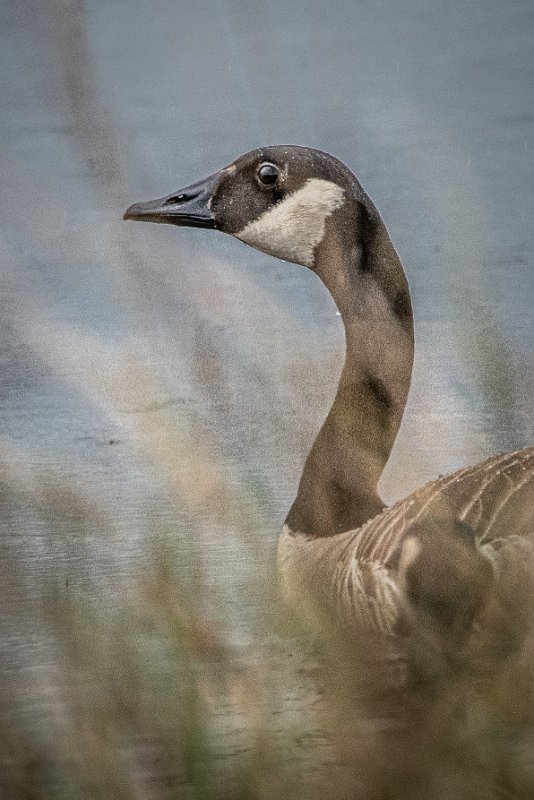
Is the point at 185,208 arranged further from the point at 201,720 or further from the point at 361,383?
the point at 201,720

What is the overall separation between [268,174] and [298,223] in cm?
12

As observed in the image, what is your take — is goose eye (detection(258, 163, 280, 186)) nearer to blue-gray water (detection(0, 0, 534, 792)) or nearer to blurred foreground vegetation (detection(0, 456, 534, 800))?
blue-gray water (detection(0, 0, 534, 792))

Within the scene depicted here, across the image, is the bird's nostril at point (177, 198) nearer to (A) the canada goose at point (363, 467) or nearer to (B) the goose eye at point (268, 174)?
(A) the canada goose at point (363, 467)

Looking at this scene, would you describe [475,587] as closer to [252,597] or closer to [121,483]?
[252,597]

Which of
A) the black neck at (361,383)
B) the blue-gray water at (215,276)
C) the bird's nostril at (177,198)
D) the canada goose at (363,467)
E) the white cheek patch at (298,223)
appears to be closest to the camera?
the blue-gray water at (215,276)

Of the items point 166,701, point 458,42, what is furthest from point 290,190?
point 458,42


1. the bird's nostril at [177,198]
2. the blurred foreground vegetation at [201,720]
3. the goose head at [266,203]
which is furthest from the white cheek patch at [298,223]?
the blurred foreground vegetation at [201,720]

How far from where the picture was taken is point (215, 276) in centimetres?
274

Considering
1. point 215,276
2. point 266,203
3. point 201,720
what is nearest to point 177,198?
point 266,203

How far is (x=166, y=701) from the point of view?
1.64 m

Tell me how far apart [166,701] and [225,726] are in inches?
5.5

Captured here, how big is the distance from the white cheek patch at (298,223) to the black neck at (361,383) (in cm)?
4

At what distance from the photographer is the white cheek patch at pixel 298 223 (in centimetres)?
296

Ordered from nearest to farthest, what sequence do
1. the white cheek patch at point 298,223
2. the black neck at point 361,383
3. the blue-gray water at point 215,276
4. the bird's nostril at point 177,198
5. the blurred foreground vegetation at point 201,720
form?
1. the blurred foreground vegetation at point 201,720
2. the blue-gray water at point 215,276
3. the black neck at point 361,383
4. the white cheek patch at point 298,223
5. the bird's nostril at point 177,198
